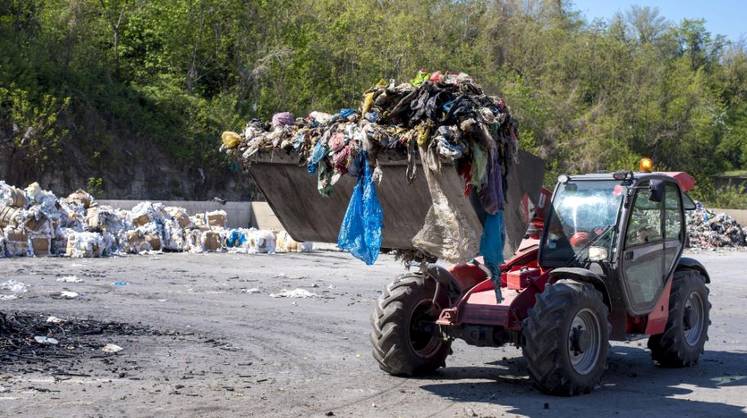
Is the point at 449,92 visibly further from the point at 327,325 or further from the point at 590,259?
the point at 327,325

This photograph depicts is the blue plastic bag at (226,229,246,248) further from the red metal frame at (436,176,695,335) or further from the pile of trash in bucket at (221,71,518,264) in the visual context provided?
the pile of trash in bucket at (221,71,518,264)

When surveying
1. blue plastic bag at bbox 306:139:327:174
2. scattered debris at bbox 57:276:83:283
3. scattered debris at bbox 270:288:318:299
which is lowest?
scattered debris at bbox 270:288:318:299

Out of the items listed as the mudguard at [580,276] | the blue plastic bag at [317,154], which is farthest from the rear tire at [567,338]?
the blue plastic bag at [317,154]

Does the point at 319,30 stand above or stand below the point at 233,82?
above

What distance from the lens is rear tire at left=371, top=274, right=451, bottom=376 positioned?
8914 mm

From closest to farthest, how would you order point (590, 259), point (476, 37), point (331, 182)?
point (331, 182), point (590, 259), point (476, 37)

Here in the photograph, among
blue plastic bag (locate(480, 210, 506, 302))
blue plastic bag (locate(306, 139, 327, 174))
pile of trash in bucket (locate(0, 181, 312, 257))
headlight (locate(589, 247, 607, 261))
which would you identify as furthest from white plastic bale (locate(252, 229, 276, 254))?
blue plastic bag (locate(480, 210, 506, 302))

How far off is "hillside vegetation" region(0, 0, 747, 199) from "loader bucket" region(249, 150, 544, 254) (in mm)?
24409

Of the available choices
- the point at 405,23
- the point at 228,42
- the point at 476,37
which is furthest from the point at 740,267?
the point at 476,37

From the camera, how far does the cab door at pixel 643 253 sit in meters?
9.13

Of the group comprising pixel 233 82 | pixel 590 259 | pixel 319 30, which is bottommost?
pixel 590 259

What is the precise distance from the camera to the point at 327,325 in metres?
12.2

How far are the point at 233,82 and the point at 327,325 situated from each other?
3217cm

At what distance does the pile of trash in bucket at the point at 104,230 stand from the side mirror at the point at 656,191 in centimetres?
1523
